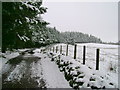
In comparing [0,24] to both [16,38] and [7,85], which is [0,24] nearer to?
[16,38]

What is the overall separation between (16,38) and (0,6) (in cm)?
276

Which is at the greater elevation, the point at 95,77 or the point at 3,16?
the point at 3,16

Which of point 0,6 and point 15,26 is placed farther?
point 15,26

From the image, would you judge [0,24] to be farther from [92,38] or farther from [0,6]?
[92,38]

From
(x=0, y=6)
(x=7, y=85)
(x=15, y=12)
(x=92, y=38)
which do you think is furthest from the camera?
(x=92, y=38)

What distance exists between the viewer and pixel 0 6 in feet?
41.6

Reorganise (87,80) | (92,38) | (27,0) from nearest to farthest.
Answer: (87,80) < (27,0) < (92,38)

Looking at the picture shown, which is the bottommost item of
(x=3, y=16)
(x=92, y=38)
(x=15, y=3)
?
(x=92, y=38)

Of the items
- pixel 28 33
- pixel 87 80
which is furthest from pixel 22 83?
pixel 28 33

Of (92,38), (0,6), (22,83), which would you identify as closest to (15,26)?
(0,6)

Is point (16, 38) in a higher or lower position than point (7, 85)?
higher

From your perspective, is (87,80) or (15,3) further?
(15,3)

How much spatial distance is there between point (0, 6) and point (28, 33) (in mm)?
4506

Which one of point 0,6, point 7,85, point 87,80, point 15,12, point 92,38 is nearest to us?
point 87,80
